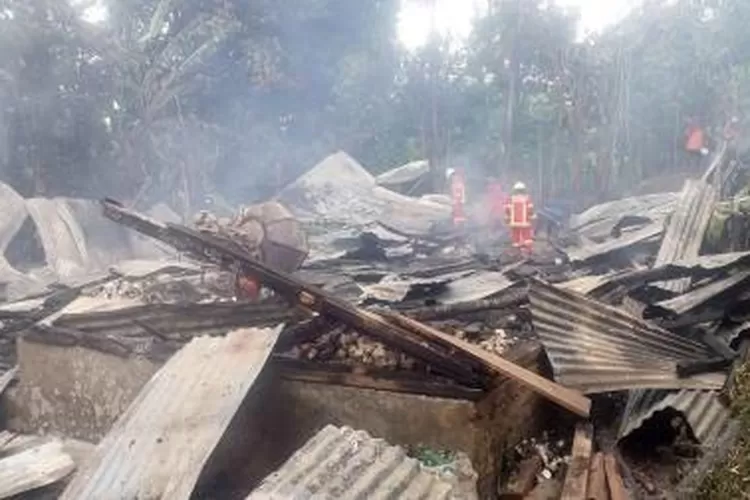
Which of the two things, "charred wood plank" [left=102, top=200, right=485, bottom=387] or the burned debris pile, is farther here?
"charred wood plank" [left=102, top=200, right=485, bottom=387]

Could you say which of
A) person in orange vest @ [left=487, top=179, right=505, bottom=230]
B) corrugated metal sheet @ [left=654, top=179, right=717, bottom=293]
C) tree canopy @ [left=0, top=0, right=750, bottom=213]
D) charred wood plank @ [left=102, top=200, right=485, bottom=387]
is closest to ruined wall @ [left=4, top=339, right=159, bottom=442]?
charred wood plank @ [left=102, top=200, right=485, bottom=387]

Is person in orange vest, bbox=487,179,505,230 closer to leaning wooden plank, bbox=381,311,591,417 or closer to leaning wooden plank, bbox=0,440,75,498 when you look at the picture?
leaning wooden plank, bbox=381,311,591,417

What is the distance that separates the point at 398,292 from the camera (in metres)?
6.40

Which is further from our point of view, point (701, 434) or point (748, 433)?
point (701, 434)

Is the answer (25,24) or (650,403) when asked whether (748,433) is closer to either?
(650,403)

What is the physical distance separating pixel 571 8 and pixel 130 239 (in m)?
12.2

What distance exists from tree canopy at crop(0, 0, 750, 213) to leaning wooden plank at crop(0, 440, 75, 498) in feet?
36.2

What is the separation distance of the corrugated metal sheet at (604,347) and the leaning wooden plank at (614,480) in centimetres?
40

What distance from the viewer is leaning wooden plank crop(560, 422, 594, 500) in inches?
146

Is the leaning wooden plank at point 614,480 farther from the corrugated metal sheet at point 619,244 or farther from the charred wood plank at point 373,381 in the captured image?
the corrugated metal sheet at point 619,244

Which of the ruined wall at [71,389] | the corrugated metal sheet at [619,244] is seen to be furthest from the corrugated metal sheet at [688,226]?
the ruined wall at [71,389]

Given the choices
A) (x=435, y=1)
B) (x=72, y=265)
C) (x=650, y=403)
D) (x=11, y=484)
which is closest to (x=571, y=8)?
A: (x=435, y=1)

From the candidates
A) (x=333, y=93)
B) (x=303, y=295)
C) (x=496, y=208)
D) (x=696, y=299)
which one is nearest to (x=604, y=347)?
(x=696, y=299)

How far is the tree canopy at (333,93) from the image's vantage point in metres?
14.6
